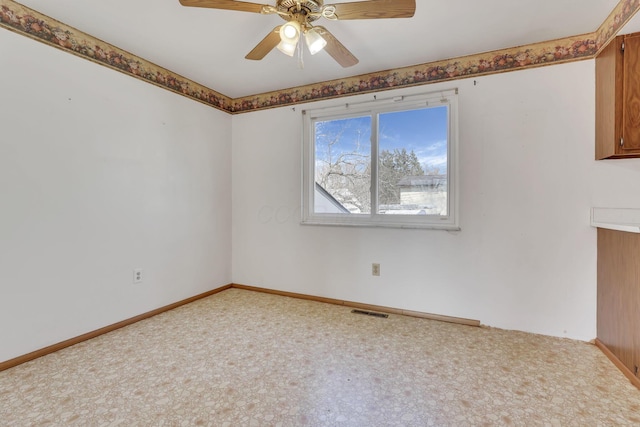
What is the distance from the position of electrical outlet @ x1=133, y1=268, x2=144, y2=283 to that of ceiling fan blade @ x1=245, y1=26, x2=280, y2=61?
2.04 metres

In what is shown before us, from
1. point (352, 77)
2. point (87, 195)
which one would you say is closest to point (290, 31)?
point (352, 77)

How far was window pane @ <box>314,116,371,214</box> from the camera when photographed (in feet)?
9.68

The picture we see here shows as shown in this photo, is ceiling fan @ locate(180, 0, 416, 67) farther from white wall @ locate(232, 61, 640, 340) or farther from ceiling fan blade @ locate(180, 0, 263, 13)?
white wall @ locate(232, 61, 640, 340)

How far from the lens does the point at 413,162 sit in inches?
107

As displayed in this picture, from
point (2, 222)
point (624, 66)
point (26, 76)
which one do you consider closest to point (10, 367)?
point (2, 222)

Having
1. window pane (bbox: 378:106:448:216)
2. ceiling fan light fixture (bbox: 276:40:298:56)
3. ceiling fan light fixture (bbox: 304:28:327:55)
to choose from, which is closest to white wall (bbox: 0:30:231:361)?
ceiling fan light fixture (bbox: 276:40:298:56)

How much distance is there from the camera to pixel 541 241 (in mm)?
2287

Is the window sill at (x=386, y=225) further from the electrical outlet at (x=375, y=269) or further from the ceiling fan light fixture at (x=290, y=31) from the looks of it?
the ceiling fan light fixture at (x=290, y=31)

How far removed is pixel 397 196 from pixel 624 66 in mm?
Result: 1715

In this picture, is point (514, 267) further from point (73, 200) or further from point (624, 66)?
point (73, 200)

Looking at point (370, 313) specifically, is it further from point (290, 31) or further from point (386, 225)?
point (290, 31)

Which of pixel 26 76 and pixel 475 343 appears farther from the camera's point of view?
pixel 475 343

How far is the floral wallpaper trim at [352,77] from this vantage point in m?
1.88

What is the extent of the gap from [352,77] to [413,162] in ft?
3.46
